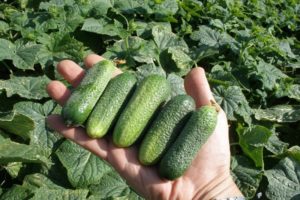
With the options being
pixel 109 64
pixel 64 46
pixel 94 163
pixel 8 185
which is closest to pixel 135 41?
pixel 64 46

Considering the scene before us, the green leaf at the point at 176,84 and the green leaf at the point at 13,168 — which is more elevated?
the green leaf at the point at 176,84

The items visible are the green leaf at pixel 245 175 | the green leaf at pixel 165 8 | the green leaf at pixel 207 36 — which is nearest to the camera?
the green leaf at pixel 245 175

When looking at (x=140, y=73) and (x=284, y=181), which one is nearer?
(x=284, y=181)

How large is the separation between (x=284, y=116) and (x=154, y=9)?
7.71 ft

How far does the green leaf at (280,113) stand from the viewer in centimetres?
616

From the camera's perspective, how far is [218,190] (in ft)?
14.0

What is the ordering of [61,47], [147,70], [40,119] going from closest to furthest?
[40,119], [147,70], [61,47]

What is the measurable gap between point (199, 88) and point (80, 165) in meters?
1.43

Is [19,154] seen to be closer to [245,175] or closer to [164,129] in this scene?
[164,129]

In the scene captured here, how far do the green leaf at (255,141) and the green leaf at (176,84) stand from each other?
86 cm

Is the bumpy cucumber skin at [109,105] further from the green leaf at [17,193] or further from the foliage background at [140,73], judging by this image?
the green leaf at [17,193]

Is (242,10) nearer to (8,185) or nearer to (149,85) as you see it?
(149,85)

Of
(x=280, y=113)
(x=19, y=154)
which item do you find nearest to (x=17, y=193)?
(x=19, y=154)

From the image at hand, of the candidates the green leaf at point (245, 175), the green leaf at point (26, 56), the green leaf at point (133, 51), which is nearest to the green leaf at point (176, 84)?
the green leaf at point (133, 51)
